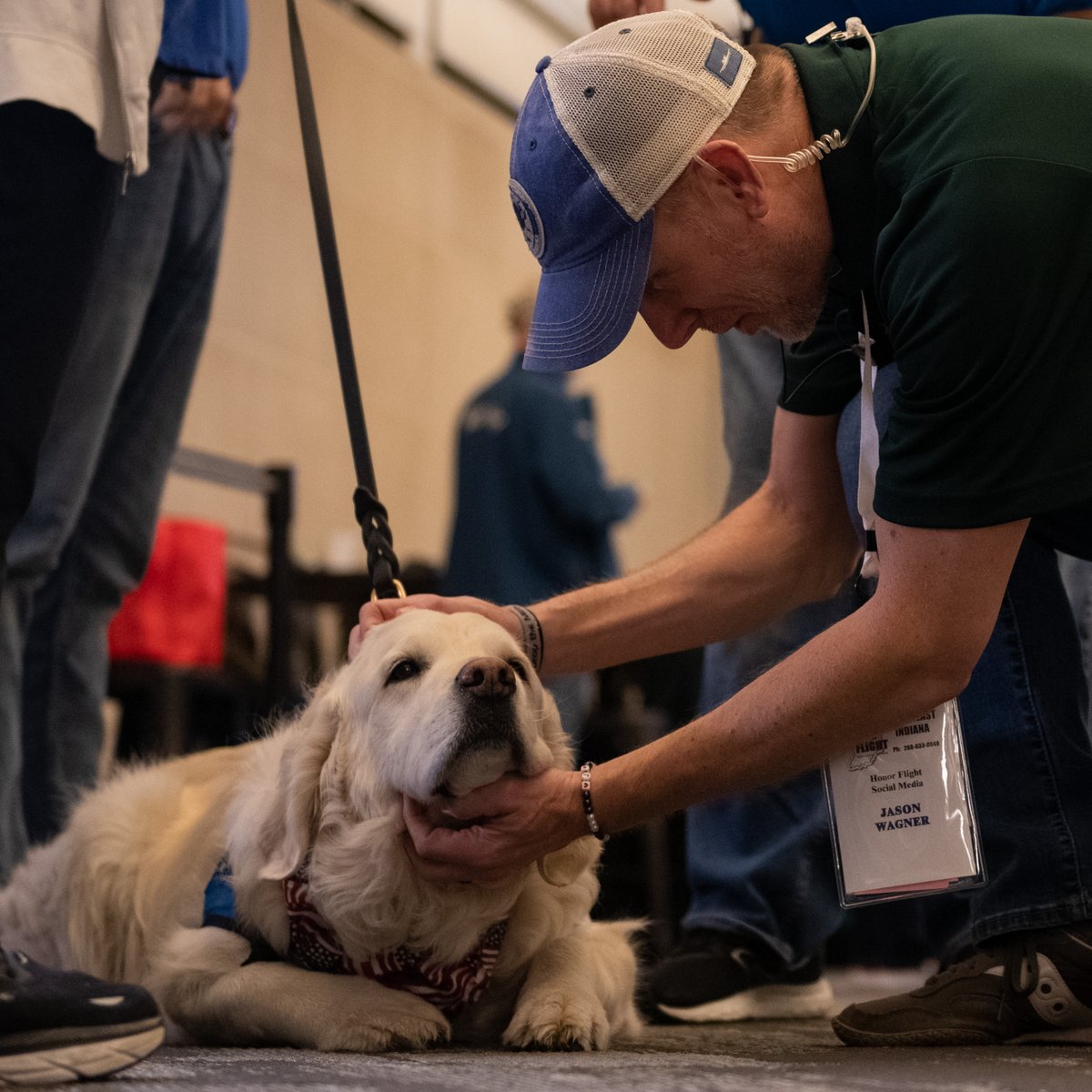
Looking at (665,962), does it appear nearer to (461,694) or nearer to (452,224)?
(461,694)

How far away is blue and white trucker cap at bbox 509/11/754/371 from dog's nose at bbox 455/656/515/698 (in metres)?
0.44

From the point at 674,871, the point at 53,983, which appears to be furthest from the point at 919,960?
the point at 53,983

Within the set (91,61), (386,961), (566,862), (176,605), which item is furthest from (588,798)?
(176,605)

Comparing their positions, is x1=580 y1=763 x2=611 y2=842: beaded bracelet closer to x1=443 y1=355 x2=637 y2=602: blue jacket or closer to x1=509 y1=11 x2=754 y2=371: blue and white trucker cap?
x1=509 y1=11 x2=754 y2=371: blue and white trucker cap

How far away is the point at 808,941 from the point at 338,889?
96 cm

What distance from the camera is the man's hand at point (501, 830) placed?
175 centimetres

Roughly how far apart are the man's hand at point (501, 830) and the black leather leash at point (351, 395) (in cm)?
45

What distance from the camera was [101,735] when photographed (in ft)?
9.12

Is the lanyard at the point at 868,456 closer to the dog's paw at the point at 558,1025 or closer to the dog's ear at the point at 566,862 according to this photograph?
the dog's ear at the point at 566,862

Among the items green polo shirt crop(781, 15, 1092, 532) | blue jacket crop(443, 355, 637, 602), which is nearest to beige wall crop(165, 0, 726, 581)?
blue jacket crop(443, 355, 637, 602)

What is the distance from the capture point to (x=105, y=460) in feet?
9.08

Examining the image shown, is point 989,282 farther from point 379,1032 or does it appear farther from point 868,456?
point 379,1032

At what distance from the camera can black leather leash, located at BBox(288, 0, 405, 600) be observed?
2.17m

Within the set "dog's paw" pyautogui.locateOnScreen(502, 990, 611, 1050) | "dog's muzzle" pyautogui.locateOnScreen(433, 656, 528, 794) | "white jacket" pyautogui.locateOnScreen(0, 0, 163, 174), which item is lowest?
"dog's paw" pyautogui.locateOnScreen(502, 990, 611, 1050)
